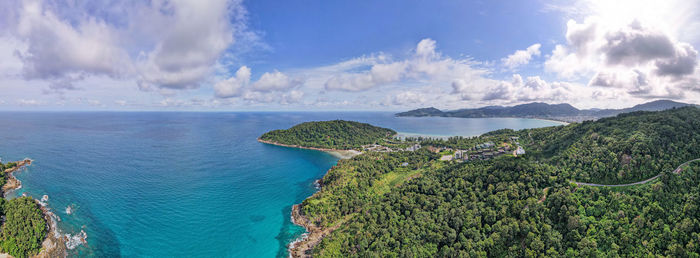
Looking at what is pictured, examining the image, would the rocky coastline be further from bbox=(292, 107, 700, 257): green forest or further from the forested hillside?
the forested hillside

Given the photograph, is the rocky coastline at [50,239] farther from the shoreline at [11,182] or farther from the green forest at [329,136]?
the green forest at [329,136]

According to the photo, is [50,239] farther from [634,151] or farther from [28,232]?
[634,151]

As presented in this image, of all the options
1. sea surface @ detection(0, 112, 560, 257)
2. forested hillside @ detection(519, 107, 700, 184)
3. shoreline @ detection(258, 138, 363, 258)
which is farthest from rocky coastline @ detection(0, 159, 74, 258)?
forested hillside @ detection(519, 107, 700, 184)

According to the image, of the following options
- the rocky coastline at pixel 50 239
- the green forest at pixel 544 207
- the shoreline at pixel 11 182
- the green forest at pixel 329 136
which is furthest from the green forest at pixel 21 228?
the green forest at pixel 329 136

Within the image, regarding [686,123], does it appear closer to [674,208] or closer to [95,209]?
[674,208]

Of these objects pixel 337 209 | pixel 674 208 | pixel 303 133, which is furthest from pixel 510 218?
pixel 303 133
